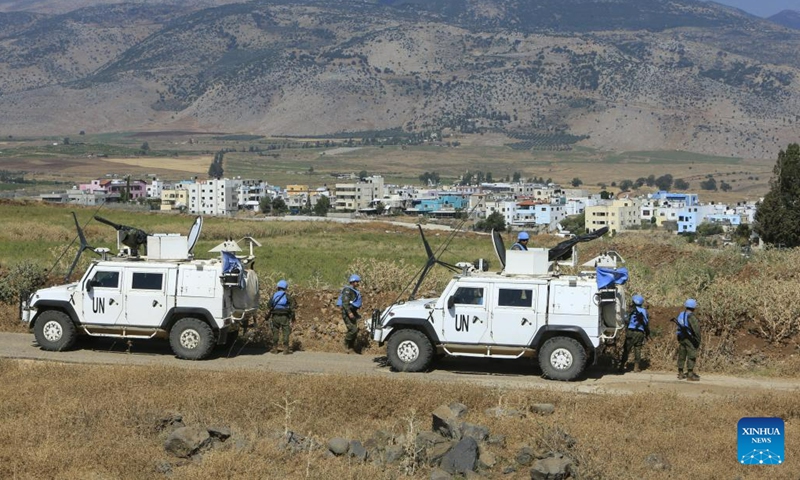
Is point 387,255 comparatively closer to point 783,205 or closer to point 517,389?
→ point 783,205

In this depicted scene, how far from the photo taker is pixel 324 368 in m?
17.7

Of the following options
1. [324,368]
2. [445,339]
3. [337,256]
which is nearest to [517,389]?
[445,339]

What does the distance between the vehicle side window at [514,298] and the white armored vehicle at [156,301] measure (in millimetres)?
4523

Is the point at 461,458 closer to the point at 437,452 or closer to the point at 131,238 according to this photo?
the point at 437,452

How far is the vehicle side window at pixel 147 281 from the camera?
60.2ft

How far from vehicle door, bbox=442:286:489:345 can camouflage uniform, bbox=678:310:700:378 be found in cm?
320

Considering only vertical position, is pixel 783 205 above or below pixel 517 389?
above

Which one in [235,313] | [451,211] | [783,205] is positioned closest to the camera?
[235,313]

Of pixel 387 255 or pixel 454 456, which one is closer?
pixel 454 456

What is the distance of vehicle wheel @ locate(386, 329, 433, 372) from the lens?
17391mm

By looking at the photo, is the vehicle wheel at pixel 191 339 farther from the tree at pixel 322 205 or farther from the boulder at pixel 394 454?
the tree at pixel 322 205

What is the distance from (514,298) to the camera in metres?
17.1

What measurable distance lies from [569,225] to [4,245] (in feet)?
285

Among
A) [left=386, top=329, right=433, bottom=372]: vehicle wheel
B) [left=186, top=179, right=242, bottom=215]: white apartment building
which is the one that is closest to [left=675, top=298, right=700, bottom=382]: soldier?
[left=386, top=329, right=433, bottom=372]: vehicle wheel
